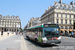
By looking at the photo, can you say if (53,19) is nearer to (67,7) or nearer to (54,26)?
(67,7)

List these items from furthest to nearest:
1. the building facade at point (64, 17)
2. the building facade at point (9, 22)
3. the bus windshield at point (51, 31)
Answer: the building facade at point (9, 22)
the building facade at point (64, 17)
the bus windshield at point (51, 31)

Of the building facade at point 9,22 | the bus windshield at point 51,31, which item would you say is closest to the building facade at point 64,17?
the bus windshield at point 51,31

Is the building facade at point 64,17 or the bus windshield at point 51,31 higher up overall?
the building facade at point 64,17

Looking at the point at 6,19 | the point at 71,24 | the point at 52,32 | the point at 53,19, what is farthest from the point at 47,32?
the point at 6,19

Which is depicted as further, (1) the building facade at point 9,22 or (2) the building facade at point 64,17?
(1) the building facade at point 9,22

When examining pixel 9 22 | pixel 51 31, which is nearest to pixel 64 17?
pixel 51 31

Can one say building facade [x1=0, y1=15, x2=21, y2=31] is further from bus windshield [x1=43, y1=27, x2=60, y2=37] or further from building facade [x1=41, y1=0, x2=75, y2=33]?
bus windshield [x1=43, y1=27, x2=60, y2=37]

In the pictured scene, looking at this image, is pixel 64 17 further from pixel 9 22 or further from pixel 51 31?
pixel 9 22

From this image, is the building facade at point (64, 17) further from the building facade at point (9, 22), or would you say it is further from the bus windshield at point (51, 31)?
the building facade at point (9, 22)

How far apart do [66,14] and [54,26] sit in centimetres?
5250

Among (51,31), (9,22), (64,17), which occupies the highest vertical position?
(9,22)

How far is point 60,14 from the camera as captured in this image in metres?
61.7

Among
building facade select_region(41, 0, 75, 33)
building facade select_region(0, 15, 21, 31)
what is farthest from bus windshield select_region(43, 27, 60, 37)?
building facade select_region(0, 15, 21, 31)

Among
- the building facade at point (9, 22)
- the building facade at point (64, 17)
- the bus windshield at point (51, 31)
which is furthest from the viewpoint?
the building facade at point (9, 22)
